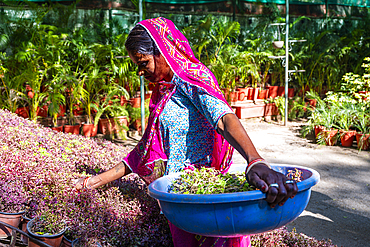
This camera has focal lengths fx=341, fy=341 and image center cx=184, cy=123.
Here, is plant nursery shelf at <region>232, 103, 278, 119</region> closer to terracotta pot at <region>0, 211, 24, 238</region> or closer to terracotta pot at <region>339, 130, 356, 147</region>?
terracotta pot at <region>339, 130, 356, 147</region>

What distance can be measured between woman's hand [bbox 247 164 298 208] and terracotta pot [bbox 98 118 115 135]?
20.3 feet

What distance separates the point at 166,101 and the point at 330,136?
597cm

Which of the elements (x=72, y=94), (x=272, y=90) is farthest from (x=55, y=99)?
(x=272, y=90)

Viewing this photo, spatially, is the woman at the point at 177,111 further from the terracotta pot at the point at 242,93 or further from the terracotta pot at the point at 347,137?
the terracotta pot at the point at 242,93

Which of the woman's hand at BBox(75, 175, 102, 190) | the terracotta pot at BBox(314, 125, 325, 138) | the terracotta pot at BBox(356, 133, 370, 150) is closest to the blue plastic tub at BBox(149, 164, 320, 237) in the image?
the woman's hand at BBox(75, 175, 102, 190)

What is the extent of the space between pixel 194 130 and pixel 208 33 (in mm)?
7238

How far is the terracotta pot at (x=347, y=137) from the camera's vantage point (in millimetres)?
6789

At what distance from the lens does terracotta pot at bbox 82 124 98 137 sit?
688 cm

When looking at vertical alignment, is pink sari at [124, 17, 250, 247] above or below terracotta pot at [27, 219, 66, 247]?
above

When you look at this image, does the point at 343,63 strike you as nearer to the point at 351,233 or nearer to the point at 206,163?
the point at 351,233

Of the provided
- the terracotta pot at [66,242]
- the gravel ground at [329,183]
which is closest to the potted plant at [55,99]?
the gravel ground at [329,183]

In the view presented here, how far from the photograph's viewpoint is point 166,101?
187 centimetres

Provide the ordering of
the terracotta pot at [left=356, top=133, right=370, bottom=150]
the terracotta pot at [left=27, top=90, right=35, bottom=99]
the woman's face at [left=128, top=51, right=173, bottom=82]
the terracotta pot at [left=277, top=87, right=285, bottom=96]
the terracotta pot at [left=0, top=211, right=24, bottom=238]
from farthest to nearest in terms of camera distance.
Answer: the terracotta pot at [left=277, top=87, right=285, bottom=96], the terracotta pot at [left=356, top=133, right=370, bottom=150], the terracotta pot at [left=27, top=90, right=35, bottom=99], the terracotta pot at [left=0, top=211, right=24, bottom=238], the woman's face at [left=128, top=51, right=173, bottom=82]

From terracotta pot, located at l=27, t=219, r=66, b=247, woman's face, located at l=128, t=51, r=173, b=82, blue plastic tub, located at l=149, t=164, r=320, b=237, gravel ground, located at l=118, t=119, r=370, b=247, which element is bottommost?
gravel ground, located at l=118, t=119, r=370, b=247
